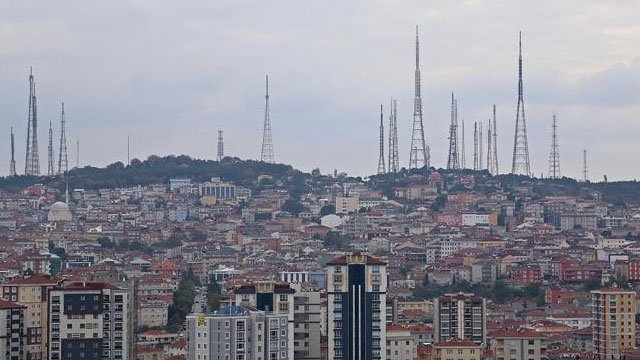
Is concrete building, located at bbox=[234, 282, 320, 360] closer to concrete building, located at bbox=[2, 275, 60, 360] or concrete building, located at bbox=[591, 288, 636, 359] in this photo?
concrete building, located at bbox=[2, 275, 60, 360]

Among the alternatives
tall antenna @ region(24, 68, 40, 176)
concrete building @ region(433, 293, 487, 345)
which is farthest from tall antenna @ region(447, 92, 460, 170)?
concrete building @ region(433, 293, 487, 345)

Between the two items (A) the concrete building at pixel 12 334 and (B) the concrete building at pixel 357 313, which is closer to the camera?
(B) the concrete building at pixel 357 313

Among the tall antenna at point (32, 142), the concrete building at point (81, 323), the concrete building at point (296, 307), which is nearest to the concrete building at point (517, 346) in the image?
the concrete building at point (296, 307)

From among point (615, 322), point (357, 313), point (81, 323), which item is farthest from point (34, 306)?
point (615, 322)

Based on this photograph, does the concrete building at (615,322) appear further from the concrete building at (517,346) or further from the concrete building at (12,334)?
the concrete building at (12,334)

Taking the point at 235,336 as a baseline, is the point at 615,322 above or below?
below

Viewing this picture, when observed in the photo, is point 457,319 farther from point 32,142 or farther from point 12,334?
point 32,142

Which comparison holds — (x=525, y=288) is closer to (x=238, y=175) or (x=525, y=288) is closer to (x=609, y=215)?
(x=609, y=215)
